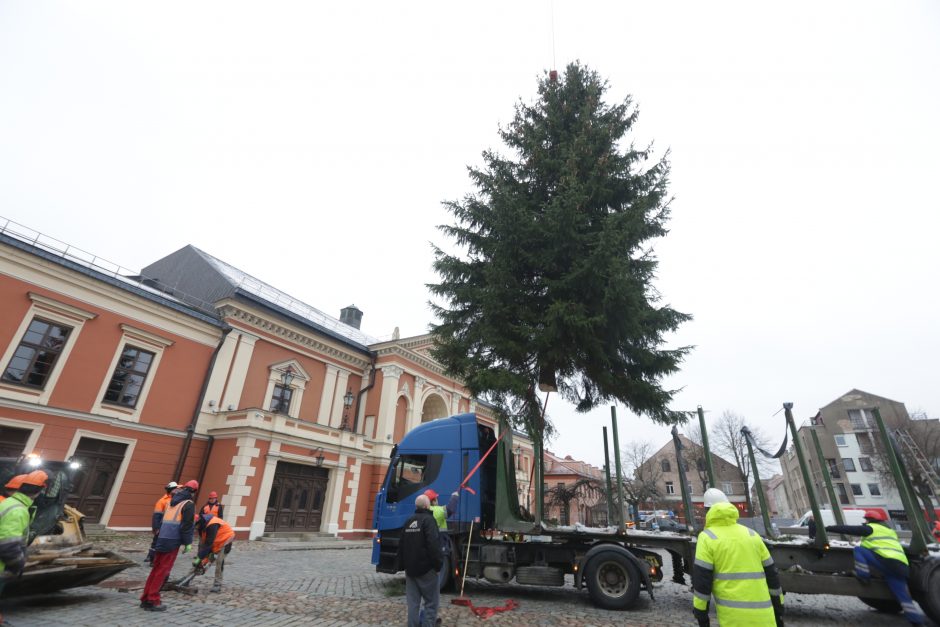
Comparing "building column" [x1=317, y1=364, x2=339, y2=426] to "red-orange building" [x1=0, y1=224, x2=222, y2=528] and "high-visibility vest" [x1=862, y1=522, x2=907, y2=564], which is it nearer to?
"red-orange building" [x1=0, y1=224, x2=222, y2=528]

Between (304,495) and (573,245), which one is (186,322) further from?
(573,245)

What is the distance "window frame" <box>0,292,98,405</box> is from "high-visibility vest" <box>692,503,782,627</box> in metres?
19.8

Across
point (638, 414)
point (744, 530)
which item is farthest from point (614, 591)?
point (744, 530)

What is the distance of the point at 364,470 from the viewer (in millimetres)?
23453

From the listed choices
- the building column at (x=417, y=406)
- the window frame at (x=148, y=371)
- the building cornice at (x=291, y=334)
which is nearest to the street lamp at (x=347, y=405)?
the building cornice at (x=291, y=334)

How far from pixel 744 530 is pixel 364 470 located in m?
22.4

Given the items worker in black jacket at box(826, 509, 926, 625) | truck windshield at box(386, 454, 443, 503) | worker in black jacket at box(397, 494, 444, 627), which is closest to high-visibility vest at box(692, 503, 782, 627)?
worker in black jacket at box(397, 494, 444, 627)

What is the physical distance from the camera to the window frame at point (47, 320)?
545 inches

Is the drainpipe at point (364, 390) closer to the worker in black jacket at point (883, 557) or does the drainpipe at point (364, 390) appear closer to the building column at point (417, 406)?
the building column at point (417, 406)

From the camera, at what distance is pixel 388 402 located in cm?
2553

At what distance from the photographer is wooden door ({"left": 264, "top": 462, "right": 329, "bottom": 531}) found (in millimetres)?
18625

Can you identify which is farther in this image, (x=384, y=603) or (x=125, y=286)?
(x=125, y=286)

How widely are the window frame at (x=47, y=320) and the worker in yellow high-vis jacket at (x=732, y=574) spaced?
19.8m

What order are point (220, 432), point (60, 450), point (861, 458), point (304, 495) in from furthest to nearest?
point (861, 458), point (304, 495), point (220, 432), point (60, 450)
